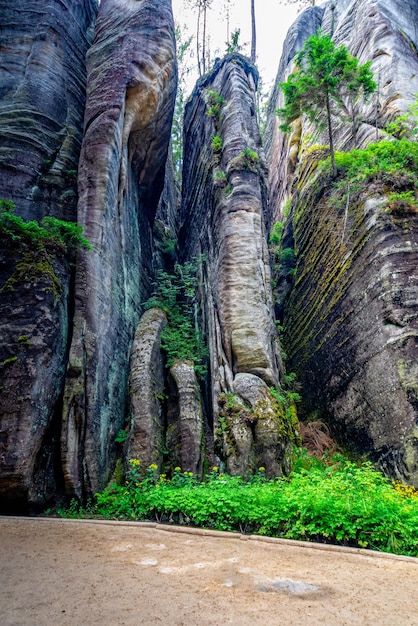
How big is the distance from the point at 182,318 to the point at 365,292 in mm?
5048

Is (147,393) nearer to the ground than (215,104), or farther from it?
nearer to the ground

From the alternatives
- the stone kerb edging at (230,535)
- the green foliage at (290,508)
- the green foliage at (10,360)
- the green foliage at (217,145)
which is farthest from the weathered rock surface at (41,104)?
the green foliage at (290,508)

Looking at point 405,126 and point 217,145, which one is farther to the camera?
point 217,145

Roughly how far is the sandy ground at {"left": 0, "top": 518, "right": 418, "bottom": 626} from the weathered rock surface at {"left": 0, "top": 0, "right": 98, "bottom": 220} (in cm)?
739

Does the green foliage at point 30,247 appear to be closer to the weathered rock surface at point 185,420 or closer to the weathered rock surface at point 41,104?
the weathered rock surface at point 41,104

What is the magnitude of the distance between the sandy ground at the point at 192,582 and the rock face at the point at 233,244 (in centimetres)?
336

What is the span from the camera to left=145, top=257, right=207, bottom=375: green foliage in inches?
411

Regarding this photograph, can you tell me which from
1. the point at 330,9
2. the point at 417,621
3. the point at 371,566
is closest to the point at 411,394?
the point at 371,566

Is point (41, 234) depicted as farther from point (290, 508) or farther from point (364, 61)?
point (364, 61)

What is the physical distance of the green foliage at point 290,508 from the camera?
472 cm

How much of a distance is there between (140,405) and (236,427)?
2.16 meters

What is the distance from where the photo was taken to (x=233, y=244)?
34.7 feet

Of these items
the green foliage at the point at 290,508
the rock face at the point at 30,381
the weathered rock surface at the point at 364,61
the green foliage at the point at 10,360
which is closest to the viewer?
the green foliage at the point at 290,508

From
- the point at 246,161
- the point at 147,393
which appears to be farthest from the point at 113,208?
the point at 147,393
